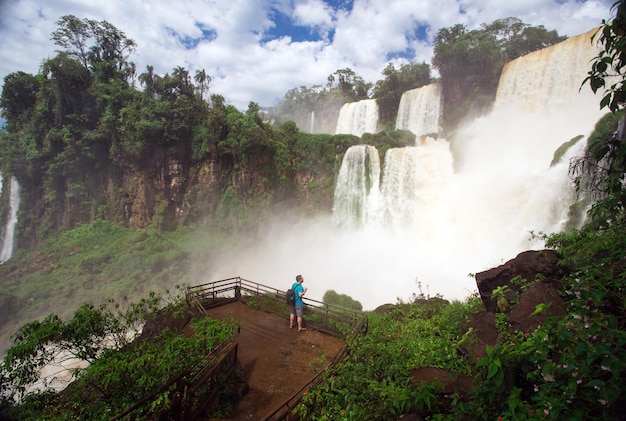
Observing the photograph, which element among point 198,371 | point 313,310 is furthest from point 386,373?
point 313,310

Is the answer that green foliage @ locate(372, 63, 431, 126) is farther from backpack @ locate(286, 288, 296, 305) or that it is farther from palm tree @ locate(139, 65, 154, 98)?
backpack @ locate(286, 288, 296, 305)

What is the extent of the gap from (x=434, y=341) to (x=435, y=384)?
3.11 m

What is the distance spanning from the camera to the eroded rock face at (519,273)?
549 centimetres

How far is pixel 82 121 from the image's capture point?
86.7 ft

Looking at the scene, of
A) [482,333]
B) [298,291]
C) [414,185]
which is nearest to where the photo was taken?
[482,333]

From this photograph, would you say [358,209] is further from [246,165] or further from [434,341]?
[434,341]

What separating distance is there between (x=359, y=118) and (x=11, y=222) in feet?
115

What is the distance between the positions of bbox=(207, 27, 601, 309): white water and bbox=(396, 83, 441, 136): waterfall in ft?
12.0

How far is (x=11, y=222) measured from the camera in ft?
95.0

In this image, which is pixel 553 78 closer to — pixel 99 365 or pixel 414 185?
pixel 414 185

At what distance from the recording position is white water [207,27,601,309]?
15.9 metres

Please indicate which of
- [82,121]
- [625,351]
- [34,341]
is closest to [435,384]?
[625,351]

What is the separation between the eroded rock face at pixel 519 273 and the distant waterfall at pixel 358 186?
16737mm

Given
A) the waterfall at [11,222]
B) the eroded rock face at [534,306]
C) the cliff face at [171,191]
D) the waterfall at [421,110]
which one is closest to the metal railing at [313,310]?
the eroded rock face at [534,306]
